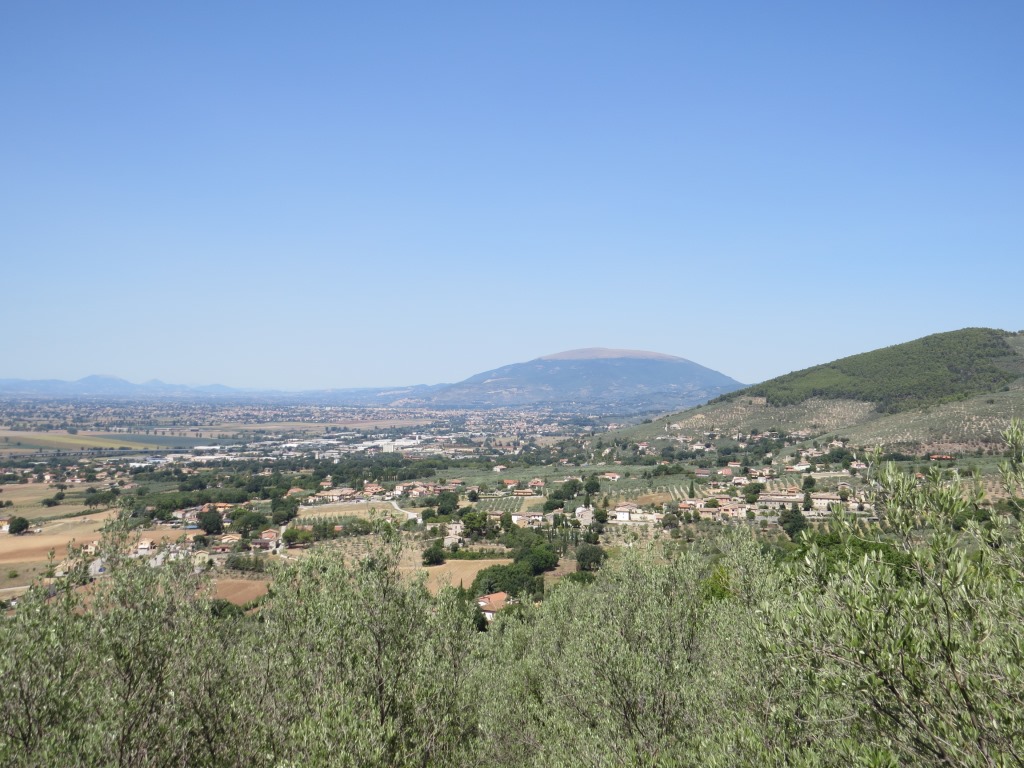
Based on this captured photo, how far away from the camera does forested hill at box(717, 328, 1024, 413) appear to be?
13738 cm

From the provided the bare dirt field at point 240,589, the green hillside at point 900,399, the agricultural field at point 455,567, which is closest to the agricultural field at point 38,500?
the bare dirt field at point 240,589

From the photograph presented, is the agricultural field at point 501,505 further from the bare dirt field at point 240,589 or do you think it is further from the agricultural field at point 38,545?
the agricultural field at point 38,545

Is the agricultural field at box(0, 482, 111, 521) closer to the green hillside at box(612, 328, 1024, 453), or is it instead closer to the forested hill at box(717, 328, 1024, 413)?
the green hillside at box(612, 328, 1024, 453)

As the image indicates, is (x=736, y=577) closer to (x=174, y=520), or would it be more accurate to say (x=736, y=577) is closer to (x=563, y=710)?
(x=563, y=710)

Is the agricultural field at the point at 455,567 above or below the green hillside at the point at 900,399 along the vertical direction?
below

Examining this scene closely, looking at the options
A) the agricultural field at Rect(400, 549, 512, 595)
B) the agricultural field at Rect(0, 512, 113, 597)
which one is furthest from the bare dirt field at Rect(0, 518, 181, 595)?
the agricultural field at Rect(400, 549, 512, 595)

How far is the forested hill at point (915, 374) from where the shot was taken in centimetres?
13738

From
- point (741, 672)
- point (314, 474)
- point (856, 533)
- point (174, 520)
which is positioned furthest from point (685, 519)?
point (314, 474)

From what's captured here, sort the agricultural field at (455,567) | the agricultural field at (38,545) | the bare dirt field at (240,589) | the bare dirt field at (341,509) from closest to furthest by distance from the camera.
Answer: the bare dirt field at (240,589) < the agricultural field at (38,545) < the agricultural field at (455,567) < the bare dirt field at (341,509)

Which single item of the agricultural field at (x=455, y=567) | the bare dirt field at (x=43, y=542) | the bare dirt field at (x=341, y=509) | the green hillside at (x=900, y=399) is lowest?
the bare dirt field at (x=341, y=509)

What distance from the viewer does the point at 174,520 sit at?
3474 inches

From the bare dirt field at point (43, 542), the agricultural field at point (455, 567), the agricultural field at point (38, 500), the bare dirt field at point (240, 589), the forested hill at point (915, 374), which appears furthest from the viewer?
the forested hill at point (915, 374)

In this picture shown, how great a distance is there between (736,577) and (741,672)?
36.3ft

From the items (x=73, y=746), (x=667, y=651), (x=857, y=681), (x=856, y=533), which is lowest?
(x=667, y=651)
